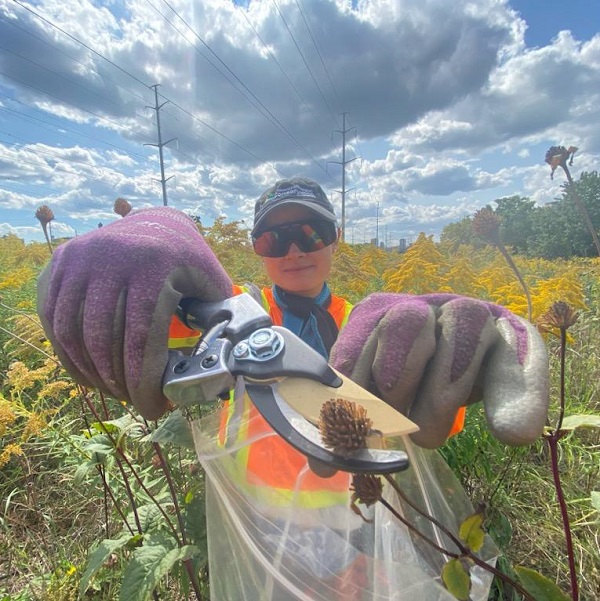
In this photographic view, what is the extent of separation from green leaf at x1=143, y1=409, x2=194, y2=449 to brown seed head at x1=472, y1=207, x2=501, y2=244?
132cm

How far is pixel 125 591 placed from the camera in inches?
34.8

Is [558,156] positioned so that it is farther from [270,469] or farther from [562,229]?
[562,229]

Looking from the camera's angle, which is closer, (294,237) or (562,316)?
(562,316)

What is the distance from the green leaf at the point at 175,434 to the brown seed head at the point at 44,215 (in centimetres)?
108

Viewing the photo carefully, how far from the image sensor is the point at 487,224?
1.63 meters

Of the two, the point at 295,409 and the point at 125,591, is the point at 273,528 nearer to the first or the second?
the point at 295,409

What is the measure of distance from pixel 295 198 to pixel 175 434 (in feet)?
3.04

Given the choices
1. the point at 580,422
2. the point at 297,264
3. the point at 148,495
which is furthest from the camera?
the point at 297,264

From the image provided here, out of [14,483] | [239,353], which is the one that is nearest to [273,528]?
[239,353]

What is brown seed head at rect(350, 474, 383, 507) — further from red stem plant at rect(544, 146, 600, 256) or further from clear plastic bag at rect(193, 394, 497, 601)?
red stem plant at rect(544, 146, 600, 256)

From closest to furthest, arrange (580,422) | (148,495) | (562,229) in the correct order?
(580,422), (148,495), (562,229)

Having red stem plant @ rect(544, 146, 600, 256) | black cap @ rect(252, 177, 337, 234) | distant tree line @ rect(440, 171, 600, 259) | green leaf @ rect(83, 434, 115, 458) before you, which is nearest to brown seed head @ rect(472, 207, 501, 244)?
red stem plant @ rect(544, 146, 600, 256)

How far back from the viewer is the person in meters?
0.60

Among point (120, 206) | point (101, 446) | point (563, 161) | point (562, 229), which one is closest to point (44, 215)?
point (120, 206)
